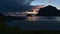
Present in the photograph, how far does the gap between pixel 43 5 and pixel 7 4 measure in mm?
196

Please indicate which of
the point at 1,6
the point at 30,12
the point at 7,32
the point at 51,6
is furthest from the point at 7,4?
the point at 7,32

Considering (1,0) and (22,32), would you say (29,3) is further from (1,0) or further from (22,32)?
(22,32)

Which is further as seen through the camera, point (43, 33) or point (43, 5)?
point (43, 5)

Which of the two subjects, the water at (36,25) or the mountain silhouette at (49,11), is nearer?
the water at (36,25)

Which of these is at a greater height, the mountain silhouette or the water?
the mountain silhouette

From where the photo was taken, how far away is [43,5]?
643 millimetres

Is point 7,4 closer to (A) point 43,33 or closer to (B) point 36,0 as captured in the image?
(B) point 36,0

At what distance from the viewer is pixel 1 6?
625 millimetres

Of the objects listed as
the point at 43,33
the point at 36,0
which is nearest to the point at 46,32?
the point at 43,33

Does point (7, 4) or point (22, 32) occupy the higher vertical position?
point (7, 4)

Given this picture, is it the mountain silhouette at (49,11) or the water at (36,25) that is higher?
the mountain silhouette at (49,11)

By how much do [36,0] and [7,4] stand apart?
0.53 ft

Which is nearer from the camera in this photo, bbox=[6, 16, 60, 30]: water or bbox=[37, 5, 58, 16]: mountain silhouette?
bbox=[6, 16, 60, 30]: water

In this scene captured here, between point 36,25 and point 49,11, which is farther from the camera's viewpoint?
point 49,11
